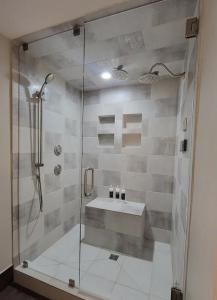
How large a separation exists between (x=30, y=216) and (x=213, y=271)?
1.78 m

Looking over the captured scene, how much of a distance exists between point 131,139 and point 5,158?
5.63 feet

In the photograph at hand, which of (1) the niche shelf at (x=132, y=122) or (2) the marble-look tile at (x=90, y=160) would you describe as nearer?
(1) the niche shelf at (x=132, y=122)

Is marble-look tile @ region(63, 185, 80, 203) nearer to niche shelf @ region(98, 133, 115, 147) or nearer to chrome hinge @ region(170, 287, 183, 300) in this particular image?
niche shelf @ region(98, 133, 115, 147)

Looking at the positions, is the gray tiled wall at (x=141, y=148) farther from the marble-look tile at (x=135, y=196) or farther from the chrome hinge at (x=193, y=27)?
the chrome hinge at (x=193, y=27)

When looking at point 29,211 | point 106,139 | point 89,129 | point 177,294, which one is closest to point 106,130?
point 106,139

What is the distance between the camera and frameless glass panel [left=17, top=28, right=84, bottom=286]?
64.9 inches

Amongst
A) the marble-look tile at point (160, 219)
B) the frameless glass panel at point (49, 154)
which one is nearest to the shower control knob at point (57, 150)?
the frameless glass panel at point (49, 154)

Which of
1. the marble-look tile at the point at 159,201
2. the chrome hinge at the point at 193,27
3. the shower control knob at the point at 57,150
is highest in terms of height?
the chrome hinge at the point at 193,27

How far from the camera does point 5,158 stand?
1501 millimetres

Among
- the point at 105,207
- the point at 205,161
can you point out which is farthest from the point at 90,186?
the point at 205,161

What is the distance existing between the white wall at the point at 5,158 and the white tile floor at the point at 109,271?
36cm

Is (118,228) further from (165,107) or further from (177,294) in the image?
(165,107)

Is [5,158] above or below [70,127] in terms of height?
below

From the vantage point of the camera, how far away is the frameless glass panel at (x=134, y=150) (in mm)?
1374
